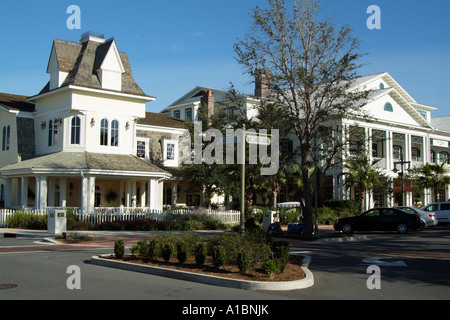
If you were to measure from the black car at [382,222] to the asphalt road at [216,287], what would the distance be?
9.33 m

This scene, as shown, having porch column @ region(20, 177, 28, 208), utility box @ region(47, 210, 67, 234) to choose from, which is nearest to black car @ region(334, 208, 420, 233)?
utility box @ region(47, 210, 67, 234)

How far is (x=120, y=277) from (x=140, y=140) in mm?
26083

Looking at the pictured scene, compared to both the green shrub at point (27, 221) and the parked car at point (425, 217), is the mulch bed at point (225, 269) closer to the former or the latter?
the green shrub at point (27, 221)

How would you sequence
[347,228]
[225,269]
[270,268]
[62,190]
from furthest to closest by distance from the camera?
[62,190] → [347,228] → [225,269] → [270,268]

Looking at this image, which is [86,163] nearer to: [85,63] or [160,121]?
[85,63]

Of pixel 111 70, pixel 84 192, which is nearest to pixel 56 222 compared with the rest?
pixel 84 192

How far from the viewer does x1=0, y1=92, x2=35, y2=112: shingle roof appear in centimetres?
3366

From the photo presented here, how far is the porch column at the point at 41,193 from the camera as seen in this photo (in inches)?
1163

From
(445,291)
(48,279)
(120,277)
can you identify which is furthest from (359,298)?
(48,279)

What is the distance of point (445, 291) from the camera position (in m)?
9.82

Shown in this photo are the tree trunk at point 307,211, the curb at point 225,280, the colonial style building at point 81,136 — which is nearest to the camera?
the curb at point 225,280

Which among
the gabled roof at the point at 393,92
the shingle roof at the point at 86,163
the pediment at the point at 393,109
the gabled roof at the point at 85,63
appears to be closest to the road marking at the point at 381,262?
the shingle roof at the point at 86,163

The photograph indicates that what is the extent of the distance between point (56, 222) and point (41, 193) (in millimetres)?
6689

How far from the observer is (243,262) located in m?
10.7
